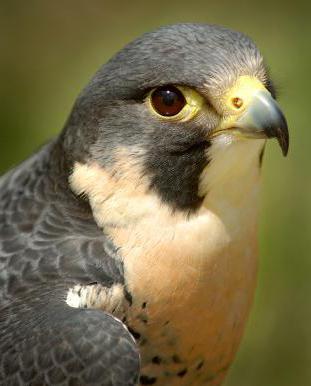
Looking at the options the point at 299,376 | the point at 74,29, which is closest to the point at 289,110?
the point at 299,376

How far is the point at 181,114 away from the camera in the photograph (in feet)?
9.97

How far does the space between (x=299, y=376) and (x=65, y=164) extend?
8.15 ft

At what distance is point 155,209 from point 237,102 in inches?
16.2

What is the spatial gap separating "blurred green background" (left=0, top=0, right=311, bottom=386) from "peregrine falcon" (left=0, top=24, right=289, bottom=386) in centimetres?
113

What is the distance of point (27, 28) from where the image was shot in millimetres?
7449

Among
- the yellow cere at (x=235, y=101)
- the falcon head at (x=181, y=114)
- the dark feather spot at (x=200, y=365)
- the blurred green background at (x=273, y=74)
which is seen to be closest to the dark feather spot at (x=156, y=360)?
the dark feather spot at (x=200, y=365)

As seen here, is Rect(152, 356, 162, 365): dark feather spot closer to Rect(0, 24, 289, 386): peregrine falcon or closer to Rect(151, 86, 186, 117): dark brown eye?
Rect(0, 24, 289, 386): peregrine falcon

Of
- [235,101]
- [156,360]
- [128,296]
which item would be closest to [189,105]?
[235,101]

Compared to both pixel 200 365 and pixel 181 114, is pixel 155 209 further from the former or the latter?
pixel 200 365

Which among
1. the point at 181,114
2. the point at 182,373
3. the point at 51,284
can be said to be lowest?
the point at 182,373

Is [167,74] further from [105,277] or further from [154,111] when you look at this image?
[105,277]

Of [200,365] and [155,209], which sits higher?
[155,209]

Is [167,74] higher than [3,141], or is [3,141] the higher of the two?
[167,74]

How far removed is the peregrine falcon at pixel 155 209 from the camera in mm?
3021
